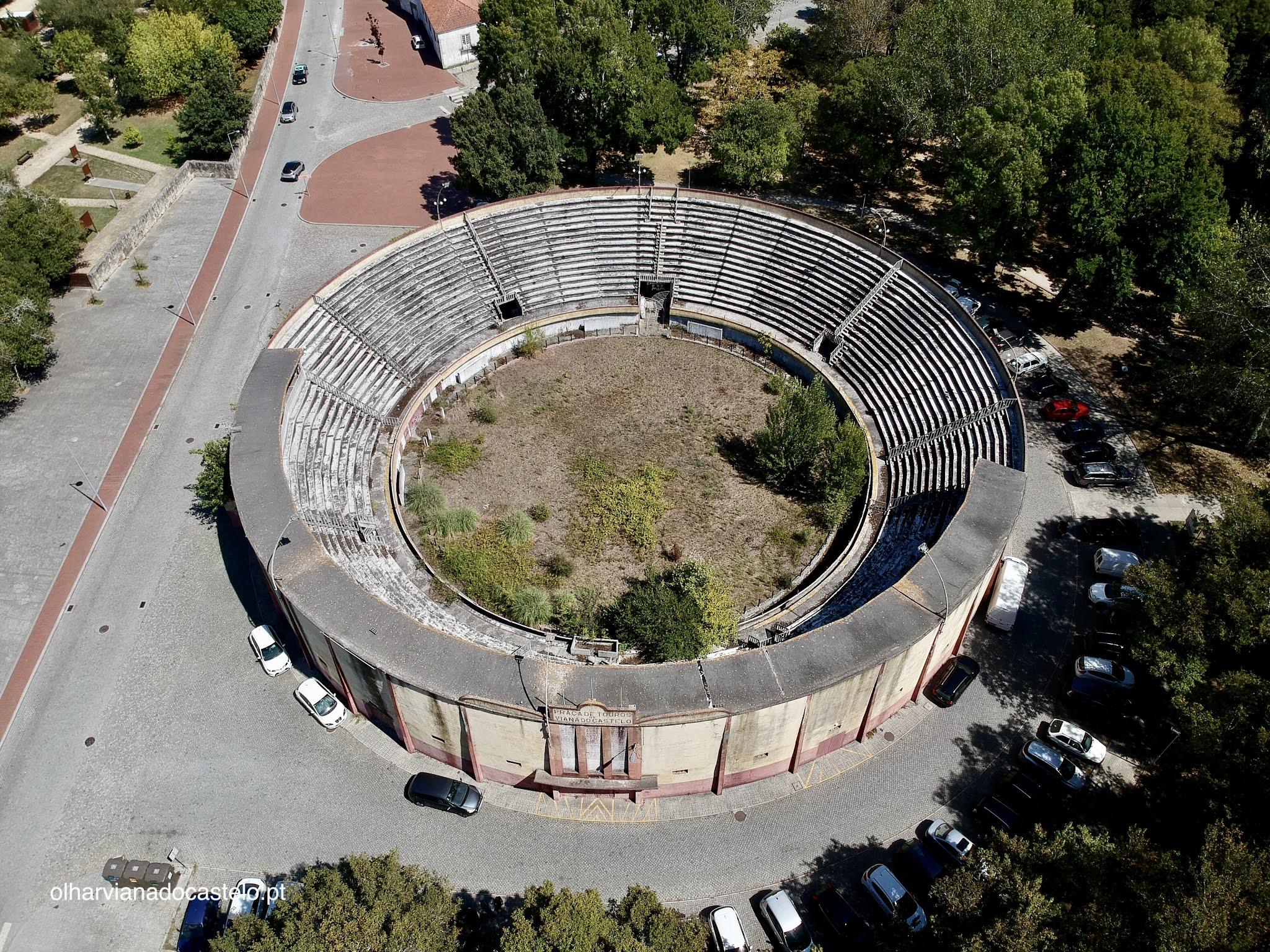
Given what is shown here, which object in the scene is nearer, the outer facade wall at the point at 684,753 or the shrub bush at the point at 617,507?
the outer facade wall at the point at 684,753

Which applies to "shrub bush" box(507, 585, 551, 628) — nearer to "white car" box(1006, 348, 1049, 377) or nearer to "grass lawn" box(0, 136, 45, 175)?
"white car" box(1006, 348, 1049, 377)

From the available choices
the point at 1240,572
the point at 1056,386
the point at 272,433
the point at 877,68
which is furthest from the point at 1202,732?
the point at 877,68

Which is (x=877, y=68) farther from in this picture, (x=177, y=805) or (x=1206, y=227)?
(x=177, y=805)

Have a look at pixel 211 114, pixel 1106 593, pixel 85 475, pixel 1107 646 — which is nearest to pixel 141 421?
pixel 85 475

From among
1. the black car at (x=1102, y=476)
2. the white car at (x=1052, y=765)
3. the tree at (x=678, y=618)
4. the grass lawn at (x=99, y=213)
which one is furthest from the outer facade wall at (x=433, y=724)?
the grass lawn at (x=99, y=213)

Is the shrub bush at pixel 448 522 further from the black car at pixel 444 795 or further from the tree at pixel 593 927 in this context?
the tree at pixel 593 927
